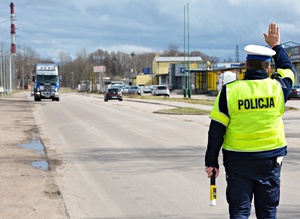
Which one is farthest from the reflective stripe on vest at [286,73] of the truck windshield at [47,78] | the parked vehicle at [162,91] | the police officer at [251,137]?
the parked vehicle at [162,91]

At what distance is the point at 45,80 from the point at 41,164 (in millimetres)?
40397

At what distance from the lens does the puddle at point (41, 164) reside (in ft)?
36.7

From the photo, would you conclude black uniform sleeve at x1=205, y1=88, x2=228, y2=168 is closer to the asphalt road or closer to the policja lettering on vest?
the policja lettering on vest

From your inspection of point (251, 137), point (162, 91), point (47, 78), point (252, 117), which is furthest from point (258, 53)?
point (162, 91)

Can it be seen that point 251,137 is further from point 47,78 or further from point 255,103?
point 47,78

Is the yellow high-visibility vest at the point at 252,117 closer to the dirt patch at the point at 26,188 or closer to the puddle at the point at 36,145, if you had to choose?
the dirt patch at the point at 26,188

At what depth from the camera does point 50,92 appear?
5166 centimetres

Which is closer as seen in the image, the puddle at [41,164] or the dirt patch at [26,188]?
the dirt patch at [26,188]

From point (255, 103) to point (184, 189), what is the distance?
4264mm

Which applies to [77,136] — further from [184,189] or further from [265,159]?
[265,159]

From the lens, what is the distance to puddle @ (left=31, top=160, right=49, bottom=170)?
11182mm

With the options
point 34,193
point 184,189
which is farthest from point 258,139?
point 34,193

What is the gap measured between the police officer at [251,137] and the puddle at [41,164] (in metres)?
7.16

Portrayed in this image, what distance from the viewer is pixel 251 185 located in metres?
4.39
